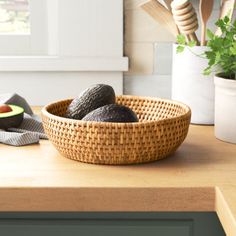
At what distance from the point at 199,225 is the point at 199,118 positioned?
0.42m

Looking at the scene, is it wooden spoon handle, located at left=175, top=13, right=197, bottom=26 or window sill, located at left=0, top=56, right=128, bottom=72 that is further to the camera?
window sill, located at left=0, top=56, right=128, bottom=72

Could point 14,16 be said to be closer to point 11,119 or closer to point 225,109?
point 11,119

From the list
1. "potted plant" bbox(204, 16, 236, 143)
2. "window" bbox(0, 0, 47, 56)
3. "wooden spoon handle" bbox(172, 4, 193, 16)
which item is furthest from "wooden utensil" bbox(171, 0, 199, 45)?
"window" bbox(0, 0, 47, 56)

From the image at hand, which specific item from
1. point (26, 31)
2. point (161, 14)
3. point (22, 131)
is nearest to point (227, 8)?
point (161, 14)

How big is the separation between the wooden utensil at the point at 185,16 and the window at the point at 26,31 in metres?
0.55

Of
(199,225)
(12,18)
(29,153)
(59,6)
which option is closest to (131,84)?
(59,6)

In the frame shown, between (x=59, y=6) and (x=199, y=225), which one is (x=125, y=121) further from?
(x=59, y=6)

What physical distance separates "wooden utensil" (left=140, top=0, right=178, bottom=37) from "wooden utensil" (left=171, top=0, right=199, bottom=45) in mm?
91

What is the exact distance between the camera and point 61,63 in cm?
172

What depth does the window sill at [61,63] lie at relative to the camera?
1.71 metres

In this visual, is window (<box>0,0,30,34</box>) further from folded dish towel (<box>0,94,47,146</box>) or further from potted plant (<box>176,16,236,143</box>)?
potted plant (<box>176,16,236,143</box>)

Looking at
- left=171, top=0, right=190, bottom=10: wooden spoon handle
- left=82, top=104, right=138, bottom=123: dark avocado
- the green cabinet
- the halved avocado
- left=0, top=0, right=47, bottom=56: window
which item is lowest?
the green cabinet

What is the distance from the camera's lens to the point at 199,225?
1106mm

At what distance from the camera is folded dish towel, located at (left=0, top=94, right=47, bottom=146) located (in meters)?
1.29
